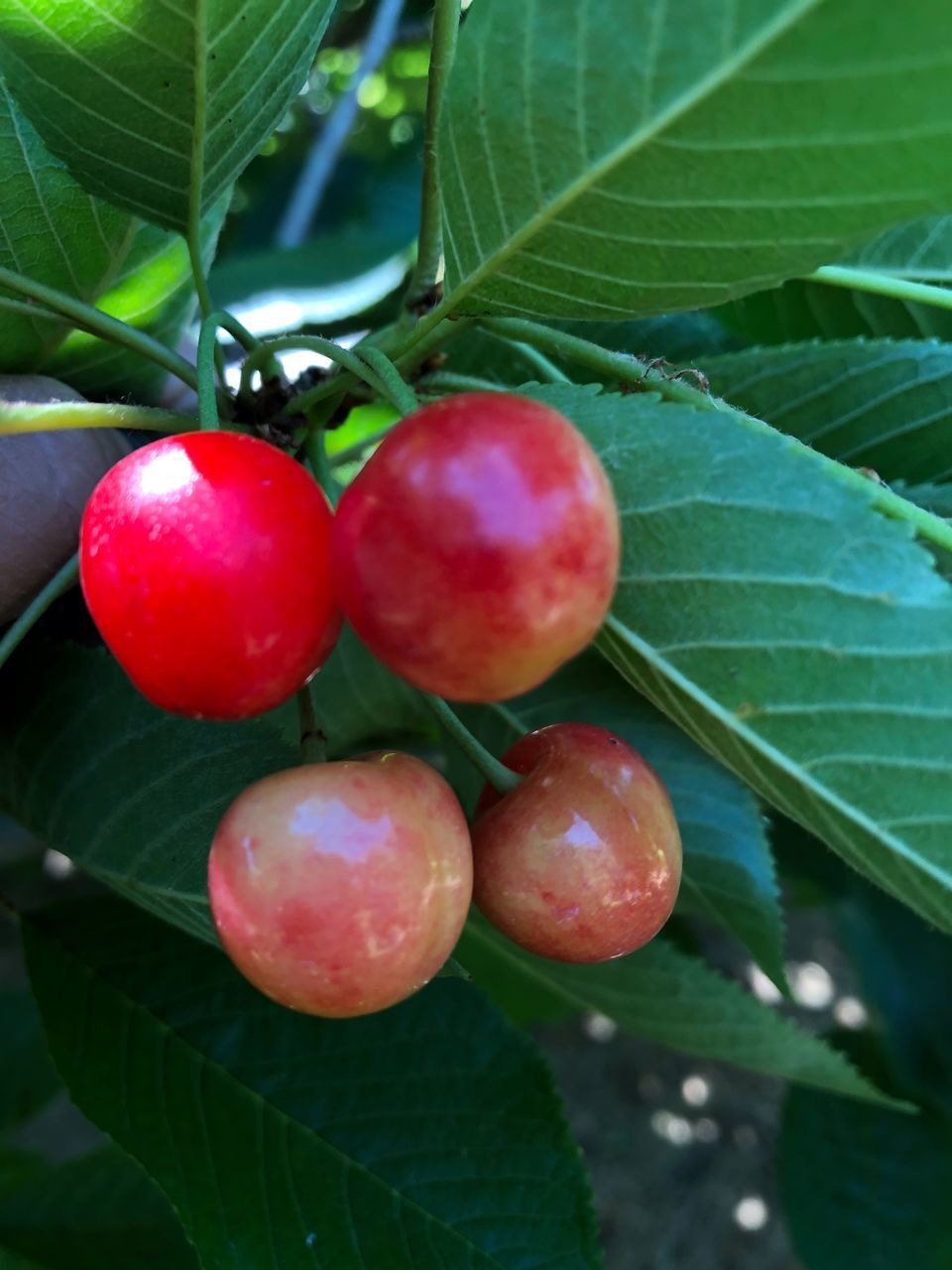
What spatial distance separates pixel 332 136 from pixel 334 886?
6.53 feet

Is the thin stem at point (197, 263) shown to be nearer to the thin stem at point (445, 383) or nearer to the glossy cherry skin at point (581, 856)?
the thin stem at point (445, 383)

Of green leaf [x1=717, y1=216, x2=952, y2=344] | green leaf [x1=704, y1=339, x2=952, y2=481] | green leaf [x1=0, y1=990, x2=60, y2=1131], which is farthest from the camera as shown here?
green leaf [x1=0, y1=990, x2=60, y2=1131]

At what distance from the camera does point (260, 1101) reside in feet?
3.18

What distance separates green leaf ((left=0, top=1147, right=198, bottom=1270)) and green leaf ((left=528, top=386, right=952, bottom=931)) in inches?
42.2

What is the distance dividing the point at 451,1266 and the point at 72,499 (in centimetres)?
71

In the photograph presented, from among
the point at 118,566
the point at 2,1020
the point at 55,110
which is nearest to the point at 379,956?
the point at 118,566

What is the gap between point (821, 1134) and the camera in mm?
2168

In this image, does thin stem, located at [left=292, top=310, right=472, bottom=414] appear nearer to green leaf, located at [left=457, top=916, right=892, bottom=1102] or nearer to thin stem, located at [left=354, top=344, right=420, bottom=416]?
thin stem, located at [left=354, top=344, right=420, bottom=416]

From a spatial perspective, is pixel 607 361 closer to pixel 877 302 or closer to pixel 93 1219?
pixel 877 302

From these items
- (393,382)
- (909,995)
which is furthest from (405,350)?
(909,995)

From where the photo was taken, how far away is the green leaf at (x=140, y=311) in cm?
92

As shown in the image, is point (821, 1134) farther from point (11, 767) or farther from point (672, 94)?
point (672, 94)

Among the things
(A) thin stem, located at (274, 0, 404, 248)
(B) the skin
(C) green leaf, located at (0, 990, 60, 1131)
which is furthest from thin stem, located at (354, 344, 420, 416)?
(C) green leaf, located at (0, 990, 60, 1131)

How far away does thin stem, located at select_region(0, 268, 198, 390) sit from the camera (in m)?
0.82
